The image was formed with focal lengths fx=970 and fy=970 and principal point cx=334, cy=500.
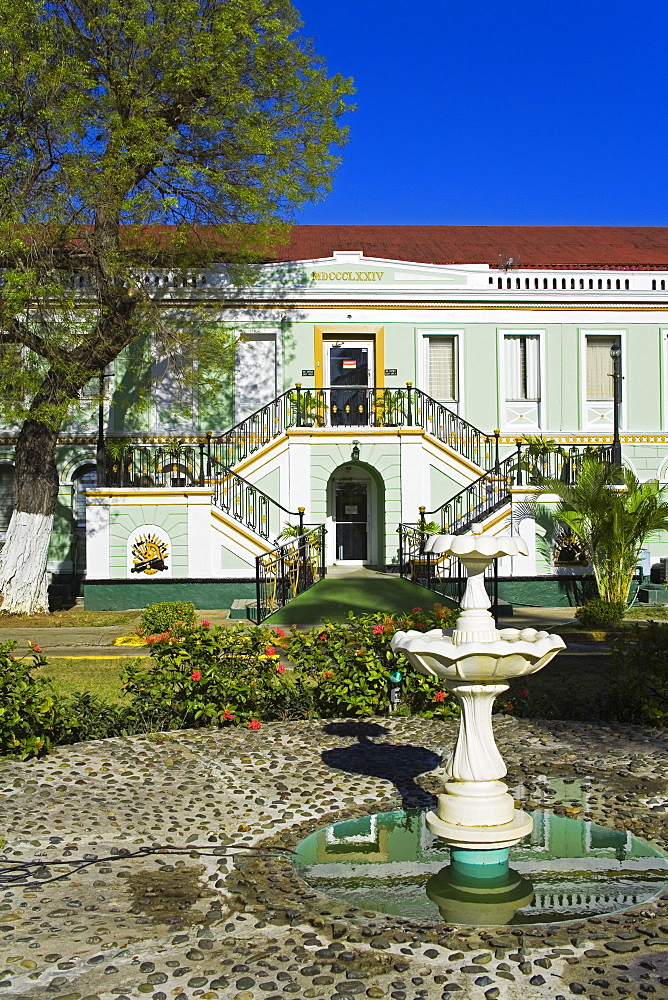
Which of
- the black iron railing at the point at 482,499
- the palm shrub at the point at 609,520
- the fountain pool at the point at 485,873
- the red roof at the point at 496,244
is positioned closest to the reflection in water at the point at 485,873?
the fountain pool at the point at 485,873

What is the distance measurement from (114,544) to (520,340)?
11.8 meters

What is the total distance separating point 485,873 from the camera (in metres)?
5.73

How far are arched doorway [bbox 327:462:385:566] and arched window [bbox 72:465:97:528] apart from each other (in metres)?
6.17

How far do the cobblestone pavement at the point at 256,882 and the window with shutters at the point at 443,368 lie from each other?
17019 millimetres

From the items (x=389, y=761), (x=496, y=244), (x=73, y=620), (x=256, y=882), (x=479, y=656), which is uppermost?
(x=496, y=244)

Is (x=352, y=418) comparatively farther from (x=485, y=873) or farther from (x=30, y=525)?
(x=485, y=873)

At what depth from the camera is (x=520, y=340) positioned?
2544 cm

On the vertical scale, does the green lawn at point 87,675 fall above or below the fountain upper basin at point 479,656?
below

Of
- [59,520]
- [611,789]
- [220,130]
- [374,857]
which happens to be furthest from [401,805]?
[59,520]

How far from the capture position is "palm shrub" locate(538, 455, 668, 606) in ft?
64.7

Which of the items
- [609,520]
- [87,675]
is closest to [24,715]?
[87,675]

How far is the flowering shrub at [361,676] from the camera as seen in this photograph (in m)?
9.41

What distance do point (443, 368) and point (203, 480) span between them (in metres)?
7.57

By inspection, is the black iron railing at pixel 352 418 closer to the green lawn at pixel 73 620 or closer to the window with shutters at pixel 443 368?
the window with shutters at pixel 443 368
